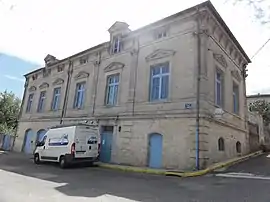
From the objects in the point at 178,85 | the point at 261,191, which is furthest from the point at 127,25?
the point at 261,191

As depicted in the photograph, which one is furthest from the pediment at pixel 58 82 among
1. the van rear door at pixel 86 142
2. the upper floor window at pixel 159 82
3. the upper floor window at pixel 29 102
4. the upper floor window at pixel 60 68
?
the upper floor window at pixel 159 82

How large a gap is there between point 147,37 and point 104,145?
7799 mm

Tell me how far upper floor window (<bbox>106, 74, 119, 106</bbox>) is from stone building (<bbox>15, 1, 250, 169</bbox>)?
2.9 inches

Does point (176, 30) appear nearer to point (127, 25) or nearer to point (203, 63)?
point (203, 63)

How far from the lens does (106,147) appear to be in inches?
650

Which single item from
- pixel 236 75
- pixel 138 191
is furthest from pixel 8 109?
pixel 138 191

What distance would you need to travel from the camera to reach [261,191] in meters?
7.48

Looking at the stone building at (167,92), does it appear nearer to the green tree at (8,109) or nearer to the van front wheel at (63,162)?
the van front wheel at (63,162)

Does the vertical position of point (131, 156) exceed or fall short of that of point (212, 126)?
it falls short

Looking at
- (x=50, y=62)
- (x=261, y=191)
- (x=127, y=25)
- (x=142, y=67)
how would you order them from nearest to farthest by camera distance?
(x=261, y=191) < (x=142, y=67) < (x=127, y=25) < (x=50, y=62)

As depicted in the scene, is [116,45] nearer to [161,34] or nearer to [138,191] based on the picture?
[161,34]

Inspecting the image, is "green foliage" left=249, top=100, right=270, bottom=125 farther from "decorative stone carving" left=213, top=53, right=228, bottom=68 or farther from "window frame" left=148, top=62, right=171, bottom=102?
"window frame" left=148, top=62, right=171, bottom=102

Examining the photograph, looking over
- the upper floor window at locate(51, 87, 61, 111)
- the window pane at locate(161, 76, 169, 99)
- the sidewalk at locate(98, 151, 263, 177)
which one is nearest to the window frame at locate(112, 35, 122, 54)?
the window pane at locate(161, 76, 169, 99)

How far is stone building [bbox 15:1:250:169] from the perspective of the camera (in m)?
12.9
